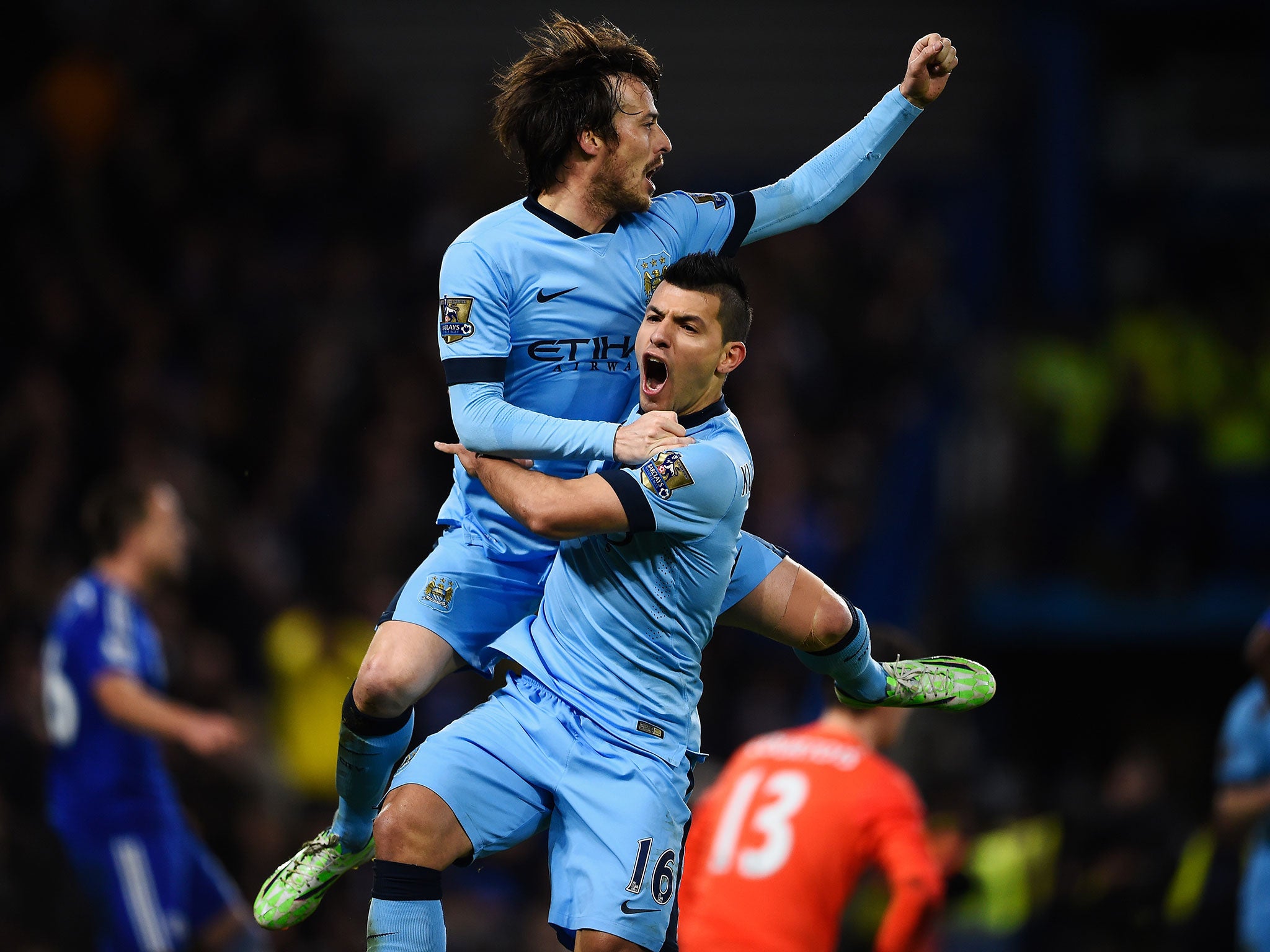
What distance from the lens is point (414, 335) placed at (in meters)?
10.6

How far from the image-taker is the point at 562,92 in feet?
14.1

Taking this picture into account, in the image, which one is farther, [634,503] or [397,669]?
[397,669]

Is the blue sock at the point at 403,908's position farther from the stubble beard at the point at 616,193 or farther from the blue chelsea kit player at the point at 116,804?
the blue chelsea kit player at the point at 116,804

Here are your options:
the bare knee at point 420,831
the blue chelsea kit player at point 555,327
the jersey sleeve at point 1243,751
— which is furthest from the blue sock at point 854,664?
the jersey sleeve at point 1243,751

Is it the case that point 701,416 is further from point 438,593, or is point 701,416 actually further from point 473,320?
point 438,593

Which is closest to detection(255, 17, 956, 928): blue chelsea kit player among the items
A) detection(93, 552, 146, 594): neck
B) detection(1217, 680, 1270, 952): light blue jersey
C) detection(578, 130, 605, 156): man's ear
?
detection(578, 130, 605, 156): man's ear

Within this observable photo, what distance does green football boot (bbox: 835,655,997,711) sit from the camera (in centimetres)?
480

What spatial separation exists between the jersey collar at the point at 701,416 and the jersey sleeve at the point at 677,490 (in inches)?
6.3

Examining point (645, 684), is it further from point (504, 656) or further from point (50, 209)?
point (50, 209)

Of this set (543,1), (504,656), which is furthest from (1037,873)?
(543,1)

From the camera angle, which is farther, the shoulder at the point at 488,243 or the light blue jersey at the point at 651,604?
the shoulder at the point at 488,243

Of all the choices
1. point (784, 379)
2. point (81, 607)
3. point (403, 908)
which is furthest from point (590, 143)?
point (784, 379)

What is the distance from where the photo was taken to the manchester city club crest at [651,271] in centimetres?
429

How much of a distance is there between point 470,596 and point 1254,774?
4.02 metres
